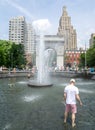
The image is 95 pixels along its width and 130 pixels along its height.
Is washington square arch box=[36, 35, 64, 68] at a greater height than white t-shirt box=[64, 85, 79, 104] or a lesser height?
greater

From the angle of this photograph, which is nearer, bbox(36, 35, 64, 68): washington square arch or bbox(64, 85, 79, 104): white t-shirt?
bbox(64, 85, 79, 104): white t-shirt

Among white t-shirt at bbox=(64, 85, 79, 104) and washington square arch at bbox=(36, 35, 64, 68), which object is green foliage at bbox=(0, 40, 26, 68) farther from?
white t-shirt at bbox=(64, 85, 79, 104)

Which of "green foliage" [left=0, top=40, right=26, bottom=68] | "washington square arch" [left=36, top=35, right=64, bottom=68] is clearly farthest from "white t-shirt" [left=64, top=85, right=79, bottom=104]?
"washington square arch" [left=36, top=35, right=64, bottom=68]

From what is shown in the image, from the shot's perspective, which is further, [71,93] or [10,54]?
[10,54]

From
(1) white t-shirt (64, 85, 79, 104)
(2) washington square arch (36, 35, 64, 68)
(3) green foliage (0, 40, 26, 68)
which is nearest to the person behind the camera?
(1) white t-shirt (64, 85, 79, 104)

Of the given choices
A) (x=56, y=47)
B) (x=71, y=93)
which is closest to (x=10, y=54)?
(x=56, y=47)

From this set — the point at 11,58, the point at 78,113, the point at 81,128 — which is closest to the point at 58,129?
the point at 81,128

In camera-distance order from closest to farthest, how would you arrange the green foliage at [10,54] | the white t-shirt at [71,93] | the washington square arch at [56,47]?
the white t-shirt at [71,93]
the green foliage at [10,54]
the washington square arch at [56,47]

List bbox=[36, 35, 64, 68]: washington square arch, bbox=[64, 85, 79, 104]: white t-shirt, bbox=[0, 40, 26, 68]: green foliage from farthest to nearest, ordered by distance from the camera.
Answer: bbox=[36, 35, 64, 68]: washington square arch, bbox=[0, 40, 26, 68]: green foliage, bbox=[64, 85, 79, 104]: white t-shirt

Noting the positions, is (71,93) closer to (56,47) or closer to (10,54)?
(10,54)

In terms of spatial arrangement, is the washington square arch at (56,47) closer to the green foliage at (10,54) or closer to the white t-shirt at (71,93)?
the green foliage at (10,54)

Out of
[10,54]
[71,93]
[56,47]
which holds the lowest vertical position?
[71,93]

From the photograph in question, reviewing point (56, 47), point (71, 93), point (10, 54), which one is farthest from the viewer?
point (56, 47)

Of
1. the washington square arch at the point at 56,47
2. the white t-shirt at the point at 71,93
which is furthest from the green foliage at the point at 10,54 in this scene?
the white t-shirt at the point at 71,93
